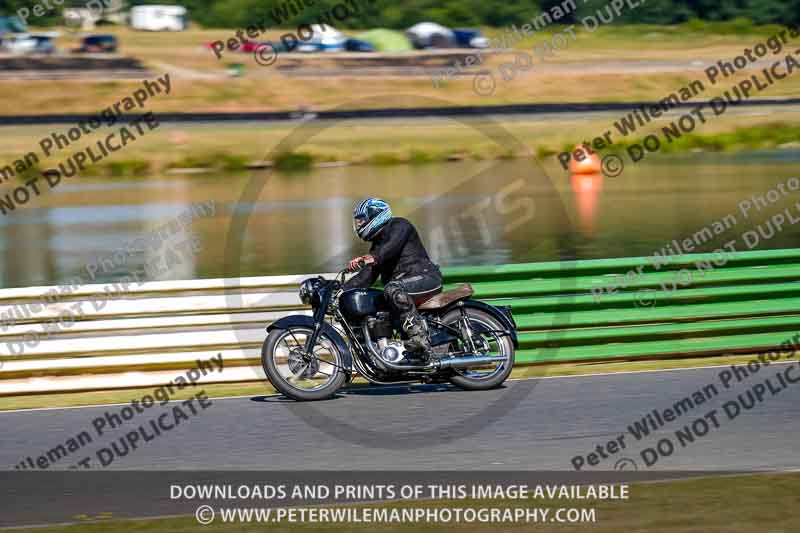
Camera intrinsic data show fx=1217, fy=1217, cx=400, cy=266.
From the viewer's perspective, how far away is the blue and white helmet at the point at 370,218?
9.38m

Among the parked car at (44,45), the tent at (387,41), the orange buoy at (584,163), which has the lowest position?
the orange buoy at (584,163)

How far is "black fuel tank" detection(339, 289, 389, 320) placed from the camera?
9.26 m

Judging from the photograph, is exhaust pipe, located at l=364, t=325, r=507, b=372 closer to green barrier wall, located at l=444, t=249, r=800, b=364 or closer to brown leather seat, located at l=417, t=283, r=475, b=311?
brown leather seat, located at l=417, t=283, r=475, b=311

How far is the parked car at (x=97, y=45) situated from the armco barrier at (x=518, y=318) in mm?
53465

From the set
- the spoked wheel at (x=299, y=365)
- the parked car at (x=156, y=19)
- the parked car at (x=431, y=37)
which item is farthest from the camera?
the parked car at (x=156, y=19)

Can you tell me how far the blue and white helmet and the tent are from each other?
58083 mm

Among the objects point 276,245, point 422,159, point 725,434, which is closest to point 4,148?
point 422,159

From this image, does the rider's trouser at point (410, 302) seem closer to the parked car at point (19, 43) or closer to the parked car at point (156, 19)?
the parked car at point (19, 43)

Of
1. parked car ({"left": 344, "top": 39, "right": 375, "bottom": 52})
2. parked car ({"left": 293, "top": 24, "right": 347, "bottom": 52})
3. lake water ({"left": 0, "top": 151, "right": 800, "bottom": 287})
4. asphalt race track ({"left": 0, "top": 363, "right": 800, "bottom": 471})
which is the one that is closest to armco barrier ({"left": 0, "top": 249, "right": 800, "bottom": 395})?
asphalt race track ({"left": 0, "top": 363, "right": 800, "bottom": 471})

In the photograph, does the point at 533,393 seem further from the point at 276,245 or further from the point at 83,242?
the point at 83,242

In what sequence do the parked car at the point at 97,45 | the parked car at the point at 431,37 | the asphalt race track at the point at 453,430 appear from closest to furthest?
the asphalt race track at the point at 453,430 < the parked car at the point at 97,45 < the parked car at the point at 431,37

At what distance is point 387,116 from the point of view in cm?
4522

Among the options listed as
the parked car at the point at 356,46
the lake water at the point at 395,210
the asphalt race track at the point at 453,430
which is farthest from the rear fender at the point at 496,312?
the parked car at the point at 356,46

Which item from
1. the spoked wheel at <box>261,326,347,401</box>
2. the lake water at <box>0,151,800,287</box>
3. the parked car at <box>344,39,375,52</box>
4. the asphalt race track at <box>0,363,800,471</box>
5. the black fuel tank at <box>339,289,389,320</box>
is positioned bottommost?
the asphalt race track at <box>0,363,800,471</box>
